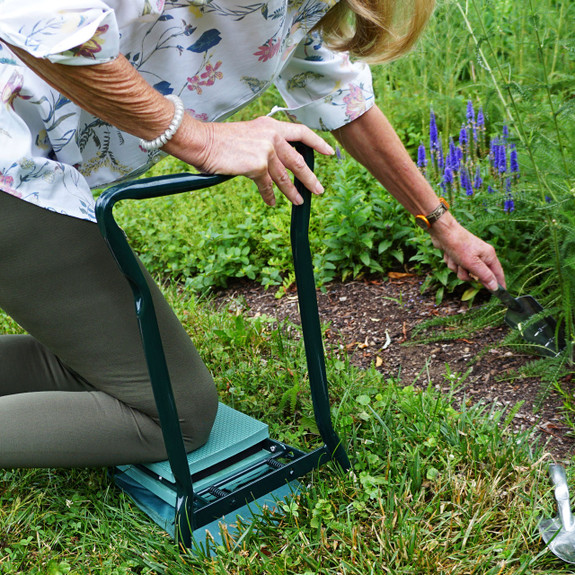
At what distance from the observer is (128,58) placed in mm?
1544

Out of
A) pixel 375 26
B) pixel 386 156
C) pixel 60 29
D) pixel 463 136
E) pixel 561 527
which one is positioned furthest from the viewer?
pixel 463 136

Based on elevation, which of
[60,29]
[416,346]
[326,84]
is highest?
[60,29]

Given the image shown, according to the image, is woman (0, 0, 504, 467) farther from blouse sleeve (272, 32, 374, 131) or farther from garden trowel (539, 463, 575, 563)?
garden trowel (539, 463, 575, 563)

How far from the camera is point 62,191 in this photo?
1.52 m

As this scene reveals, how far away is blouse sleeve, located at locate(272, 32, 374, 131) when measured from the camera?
1.91 meters

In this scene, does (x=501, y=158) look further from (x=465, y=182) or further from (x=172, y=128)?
(x=172, y=128)

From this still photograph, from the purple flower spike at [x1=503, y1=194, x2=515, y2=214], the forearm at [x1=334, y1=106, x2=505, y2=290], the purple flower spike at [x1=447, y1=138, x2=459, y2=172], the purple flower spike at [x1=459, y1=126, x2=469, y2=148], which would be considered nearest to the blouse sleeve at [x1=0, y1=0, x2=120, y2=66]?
the forearm at [x1=334, y1=106, x2=505, y2=290]

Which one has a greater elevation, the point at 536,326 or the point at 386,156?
the point at 386,156

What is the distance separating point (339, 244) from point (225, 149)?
5.42 feet

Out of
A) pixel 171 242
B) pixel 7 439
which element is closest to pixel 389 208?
→ pixel 171 242

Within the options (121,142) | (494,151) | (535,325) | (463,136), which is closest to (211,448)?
(121,142)

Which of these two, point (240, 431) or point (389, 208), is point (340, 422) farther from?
point (389, 208)

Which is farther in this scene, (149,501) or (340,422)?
(340,422)

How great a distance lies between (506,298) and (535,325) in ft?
0.53
